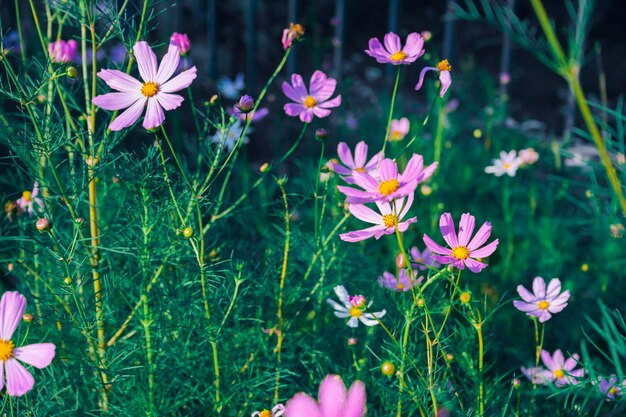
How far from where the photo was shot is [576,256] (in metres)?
1.80

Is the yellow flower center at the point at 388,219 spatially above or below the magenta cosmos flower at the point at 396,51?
below

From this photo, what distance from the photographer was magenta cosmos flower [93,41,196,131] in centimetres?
82

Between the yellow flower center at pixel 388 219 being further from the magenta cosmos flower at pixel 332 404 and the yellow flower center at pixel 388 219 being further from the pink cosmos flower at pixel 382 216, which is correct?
the magenta cosmos flower at pixel 332 404

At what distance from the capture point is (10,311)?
69cm

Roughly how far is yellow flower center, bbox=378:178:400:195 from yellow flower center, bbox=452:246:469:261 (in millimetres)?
136

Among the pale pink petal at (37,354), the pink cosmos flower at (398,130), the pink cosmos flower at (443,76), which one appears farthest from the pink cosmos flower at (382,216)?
the pink cosmos flower at (398,130)

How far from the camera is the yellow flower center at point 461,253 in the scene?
0.82 m

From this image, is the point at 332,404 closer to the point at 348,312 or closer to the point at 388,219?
the point at 388,219

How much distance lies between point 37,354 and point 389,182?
16.1 inches

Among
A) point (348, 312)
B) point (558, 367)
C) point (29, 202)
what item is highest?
point (29, 202)

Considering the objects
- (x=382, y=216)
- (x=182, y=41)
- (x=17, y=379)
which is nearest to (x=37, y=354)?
(x=17, y=379)

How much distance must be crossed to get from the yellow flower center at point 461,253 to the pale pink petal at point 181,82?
37 centimetres

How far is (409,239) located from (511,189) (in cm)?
50

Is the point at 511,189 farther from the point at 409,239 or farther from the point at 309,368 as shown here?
the point at 309,368
